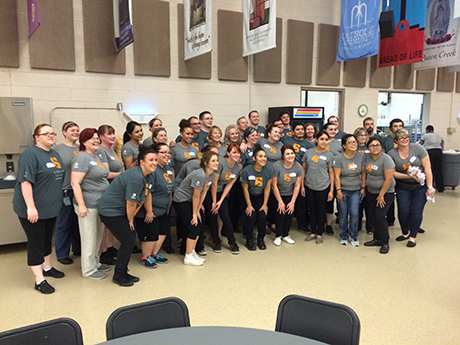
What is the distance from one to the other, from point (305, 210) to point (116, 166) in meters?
2.86

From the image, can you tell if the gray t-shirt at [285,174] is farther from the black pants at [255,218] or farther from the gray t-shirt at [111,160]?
the gray t-shirt at [111,160]

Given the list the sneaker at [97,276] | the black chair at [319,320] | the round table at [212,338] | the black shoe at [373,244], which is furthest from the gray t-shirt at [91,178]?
the black shoe at [373,244]

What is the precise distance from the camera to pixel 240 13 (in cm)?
707

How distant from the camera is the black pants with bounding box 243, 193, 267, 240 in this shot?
15.2 ft

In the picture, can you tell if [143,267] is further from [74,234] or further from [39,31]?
[39,31]

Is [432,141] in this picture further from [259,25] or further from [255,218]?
[255,218]

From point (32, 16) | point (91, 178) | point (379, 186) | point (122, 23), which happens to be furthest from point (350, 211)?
point (32, 16)

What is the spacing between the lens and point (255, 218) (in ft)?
15.3

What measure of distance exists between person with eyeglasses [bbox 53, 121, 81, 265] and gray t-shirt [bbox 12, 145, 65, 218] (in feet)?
1.85

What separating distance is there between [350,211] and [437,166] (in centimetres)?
475

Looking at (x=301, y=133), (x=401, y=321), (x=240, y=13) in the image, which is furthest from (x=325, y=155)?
(x=240, y=13)

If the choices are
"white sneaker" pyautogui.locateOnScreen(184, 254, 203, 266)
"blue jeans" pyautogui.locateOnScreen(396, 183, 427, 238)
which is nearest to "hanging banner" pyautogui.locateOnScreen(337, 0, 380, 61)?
"blue jeans" pyautogui.locateOnScreen(396, 183, 427, 238)

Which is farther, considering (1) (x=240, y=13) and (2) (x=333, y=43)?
(2) (x=333, y=43)

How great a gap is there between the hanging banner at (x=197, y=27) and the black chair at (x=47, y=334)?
4.83 metres
